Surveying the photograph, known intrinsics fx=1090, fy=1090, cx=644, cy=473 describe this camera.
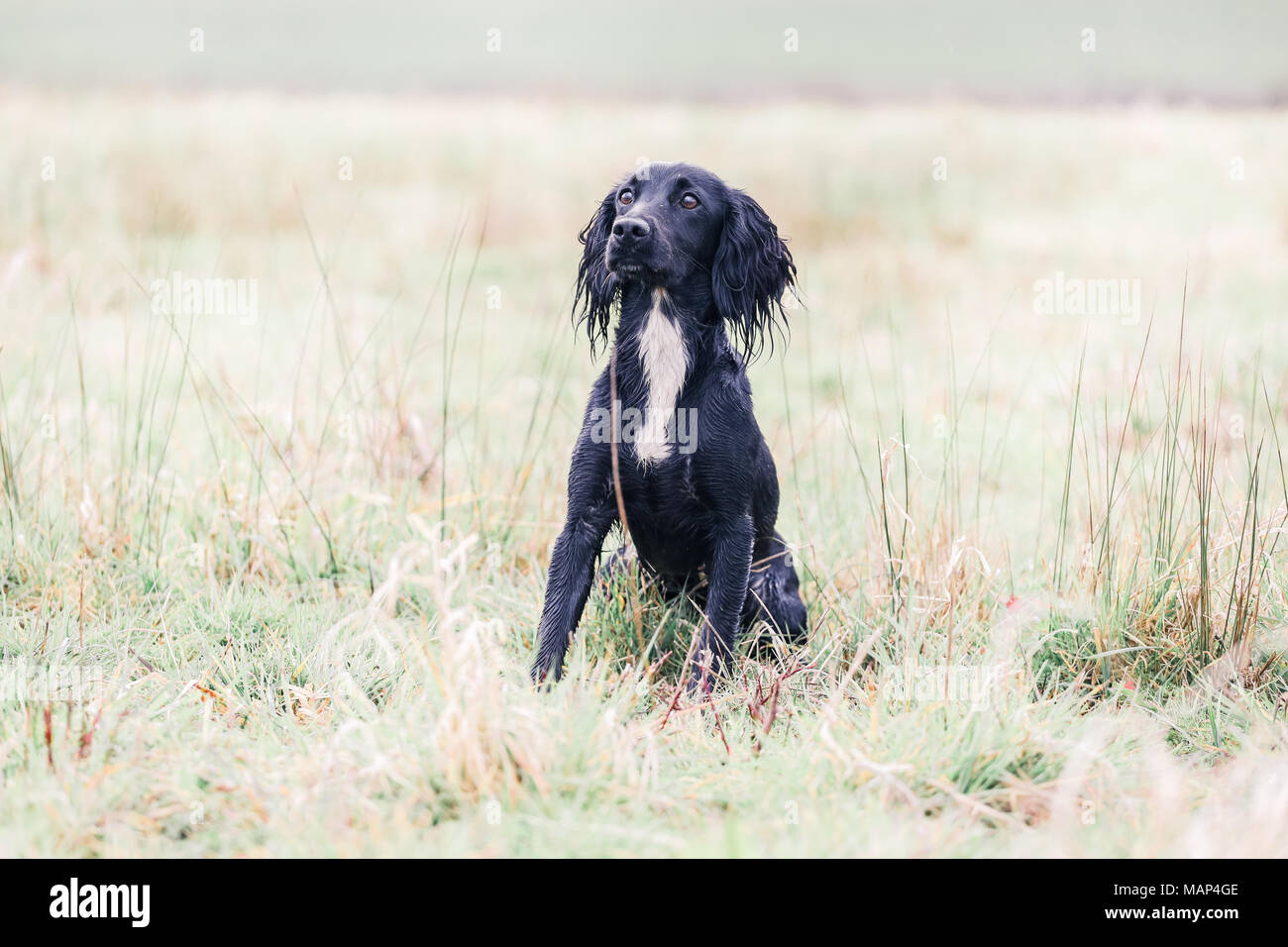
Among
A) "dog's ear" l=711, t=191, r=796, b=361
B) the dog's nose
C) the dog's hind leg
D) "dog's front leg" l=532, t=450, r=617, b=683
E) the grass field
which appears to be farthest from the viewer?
the dog's hind leg

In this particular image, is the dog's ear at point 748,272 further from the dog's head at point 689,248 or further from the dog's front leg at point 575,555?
the dog's front leg at point 575,555

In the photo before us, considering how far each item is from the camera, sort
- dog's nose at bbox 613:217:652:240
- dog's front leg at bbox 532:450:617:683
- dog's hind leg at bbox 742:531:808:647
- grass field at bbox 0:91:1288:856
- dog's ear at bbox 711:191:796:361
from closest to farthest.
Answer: grass field at bbox 0:91:1288:856 → dog's nose at bbox 613:217:652:240 → dog's front leg at bbox 532:450:617:683 → dog's ear at bbox 711:191:796:361 → dog's hind leg at bbox 742:531:808:647

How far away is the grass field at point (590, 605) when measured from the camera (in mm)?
2441

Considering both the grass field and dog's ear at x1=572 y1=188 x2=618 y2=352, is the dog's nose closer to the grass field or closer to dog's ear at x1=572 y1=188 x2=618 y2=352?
dog's ear at x1=572 y1=188 x2=618 y2=352

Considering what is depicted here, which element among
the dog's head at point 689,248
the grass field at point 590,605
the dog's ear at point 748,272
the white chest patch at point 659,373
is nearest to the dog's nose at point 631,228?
the dog's head at point 689,248

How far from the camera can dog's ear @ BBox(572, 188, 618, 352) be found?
11.3 ft

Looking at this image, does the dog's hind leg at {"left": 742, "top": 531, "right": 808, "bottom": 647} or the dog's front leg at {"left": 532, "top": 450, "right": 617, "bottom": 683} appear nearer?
the dog's front leg at {"left": 532, "top": 450, "right": 617, "bottom": 683}

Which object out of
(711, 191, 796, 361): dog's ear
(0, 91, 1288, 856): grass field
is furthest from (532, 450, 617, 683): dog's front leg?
(711, 191, 796, 361): dog's ear

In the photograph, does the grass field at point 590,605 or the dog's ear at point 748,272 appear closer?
the grass field at point 590,605

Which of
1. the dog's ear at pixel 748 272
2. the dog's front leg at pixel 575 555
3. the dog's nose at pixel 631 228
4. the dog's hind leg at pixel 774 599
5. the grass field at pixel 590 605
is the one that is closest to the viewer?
the grass field at pixel 590 605

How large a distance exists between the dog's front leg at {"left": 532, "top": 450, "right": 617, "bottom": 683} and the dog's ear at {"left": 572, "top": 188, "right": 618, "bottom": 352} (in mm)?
484

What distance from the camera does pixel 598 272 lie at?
348 cm

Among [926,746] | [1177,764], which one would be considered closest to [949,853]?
[926,746]
